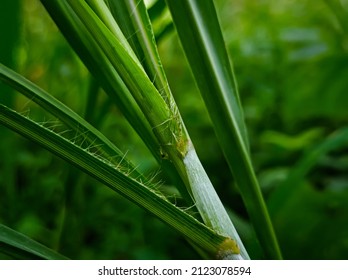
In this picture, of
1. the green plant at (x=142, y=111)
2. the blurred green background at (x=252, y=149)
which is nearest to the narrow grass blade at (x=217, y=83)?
the green plant at (x=142, y=111)

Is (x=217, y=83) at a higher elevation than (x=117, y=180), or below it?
higher

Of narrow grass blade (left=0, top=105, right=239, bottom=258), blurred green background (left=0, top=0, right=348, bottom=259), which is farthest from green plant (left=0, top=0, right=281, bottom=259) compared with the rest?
blurred green background (left=0, top=0, right=348, bottom=259)

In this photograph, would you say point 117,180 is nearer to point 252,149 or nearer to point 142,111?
point 142,111

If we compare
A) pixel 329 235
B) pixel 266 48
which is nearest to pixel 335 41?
pixel 266 48

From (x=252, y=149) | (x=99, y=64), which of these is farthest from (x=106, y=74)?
(x=252, y=149)

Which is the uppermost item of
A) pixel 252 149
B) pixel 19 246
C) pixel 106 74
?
pixel 252 149

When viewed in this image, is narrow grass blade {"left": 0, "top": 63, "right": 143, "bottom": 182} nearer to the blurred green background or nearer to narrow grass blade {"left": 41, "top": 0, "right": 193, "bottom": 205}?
narrow grass blade {"left": 41, "top": 0, "right": 193, "bottom": 205}
